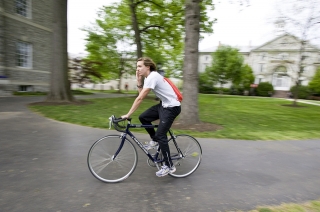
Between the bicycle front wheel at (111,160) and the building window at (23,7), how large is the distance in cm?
1921

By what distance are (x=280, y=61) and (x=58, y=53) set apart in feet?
58.0

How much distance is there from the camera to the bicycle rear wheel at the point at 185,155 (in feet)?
13.2

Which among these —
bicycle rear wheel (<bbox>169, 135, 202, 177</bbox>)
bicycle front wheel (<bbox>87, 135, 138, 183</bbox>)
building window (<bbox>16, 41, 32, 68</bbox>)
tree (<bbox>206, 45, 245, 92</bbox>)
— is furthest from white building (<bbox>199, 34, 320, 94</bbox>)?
building window (<bbox>16, 41, 32, 68</bbox>)

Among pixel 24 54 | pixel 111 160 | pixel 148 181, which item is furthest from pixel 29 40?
pixel 148 181

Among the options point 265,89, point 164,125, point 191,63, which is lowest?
point 164,125

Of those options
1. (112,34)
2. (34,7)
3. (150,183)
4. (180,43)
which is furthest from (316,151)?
(112,34)

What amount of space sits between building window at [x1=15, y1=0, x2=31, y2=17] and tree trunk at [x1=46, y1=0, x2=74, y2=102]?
329 inches

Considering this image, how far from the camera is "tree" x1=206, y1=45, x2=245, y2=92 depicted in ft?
115

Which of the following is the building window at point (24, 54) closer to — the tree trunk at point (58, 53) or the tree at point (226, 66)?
the tree trunk at point (58, 53)

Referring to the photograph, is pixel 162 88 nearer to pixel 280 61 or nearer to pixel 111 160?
pixel 111 160

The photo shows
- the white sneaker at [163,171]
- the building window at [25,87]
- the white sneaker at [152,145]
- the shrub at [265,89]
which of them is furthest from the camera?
the shrub at [265,89]

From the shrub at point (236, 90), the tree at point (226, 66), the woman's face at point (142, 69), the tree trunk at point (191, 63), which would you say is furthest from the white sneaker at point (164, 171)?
the shrub at point (236, 90)

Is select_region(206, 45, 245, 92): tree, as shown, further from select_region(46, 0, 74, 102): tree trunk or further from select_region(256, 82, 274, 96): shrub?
select_region(46, 0, 74, 102): tree trunk

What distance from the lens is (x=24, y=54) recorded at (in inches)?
743
